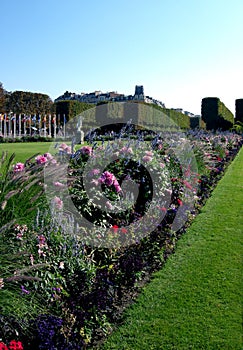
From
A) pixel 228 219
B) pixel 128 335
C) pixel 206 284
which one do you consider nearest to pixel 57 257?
pixel 128 335

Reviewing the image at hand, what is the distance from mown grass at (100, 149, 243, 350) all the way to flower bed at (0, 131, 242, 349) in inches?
6.0

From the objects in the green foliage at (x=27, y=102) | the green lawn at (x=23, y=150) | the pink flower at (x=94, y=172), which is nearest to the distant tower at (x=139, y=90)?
the green foliage at (x=27, y=102)

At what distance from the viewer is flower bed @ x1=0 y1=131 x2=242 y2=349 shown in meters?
2.47

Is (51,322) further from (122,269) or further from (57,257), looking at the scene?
(122,269)

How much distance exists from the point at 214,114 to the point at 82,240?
4173 cm

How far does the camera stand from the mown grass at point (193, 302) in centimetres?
293

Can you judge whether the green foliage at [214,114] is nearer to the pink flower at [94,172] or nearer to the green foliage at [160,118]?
the green foliage at [160,118]

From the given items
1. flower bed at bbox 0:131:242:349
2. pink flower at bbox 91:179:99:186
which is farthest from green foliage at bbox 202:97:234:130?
pink flower at bbox 91:179:99:186

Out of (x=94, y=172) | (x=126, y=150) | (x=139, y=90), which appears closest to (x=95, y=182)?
(x=94, y=172)

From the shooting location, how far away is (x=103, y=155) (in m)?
4.75

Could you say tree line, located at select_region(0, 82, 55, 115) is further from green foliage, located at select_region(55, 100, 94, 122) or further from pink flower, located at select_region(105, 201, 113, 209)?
pink flower, located at select_region(105, 201, 113, 209)

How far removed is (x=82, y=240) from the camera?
3.48 m

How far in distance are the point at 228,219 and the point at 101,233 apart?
325 centimetres

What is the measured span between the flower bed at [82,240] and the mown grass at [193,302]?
0.50 feet
